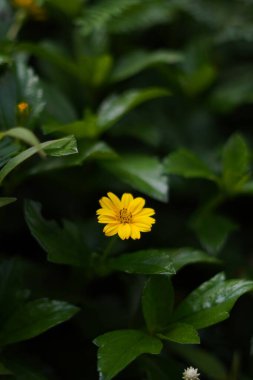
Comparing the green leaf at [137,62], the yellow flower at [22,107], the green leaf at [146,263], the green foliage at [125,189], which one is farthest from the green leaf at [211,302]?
the green leaf at [137,62]

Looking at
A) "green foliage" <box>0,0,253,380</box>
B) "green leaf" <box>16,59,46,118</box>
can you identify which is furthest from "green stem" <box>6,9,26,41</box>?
"green leaf" <box>16,59,46,118</box>

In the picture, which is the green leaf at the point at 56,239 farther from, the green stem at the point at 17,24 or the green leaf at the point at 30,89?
the green stem at the point at 17,24

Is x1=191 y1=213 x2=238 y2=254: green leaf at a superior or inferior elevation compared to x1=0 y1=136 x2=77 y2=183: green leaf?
inferior

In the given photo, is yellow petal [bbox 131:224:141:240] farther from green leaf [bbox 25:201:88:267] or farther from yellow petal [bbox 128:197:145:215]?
green leaf [bbox 25:201:88:267]

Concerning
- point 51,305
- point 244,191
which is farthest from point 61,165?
point 244,191

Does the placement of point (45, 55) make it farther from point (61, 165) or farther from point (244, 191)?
point (244, 191)

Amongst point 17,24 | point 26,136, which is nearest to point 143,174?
point 26,136

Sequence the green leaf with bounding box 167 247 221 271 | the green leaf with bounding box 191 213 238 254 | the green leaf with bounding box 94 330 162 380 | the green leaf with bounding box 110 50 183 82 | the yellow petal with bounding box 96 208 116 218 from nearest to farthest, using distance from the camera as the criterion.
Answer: the green leaf with bounding box 94 330 162 380, the yellow petal with bounding box 96 208 116 218, the green leaf with bounding box 167 247 221 271, the green leaf with bounding box 191 213 238 254, the green leaf with bounding box 110 50 183 82

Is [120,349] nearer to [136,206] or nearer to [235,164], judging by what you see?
[136,206]
